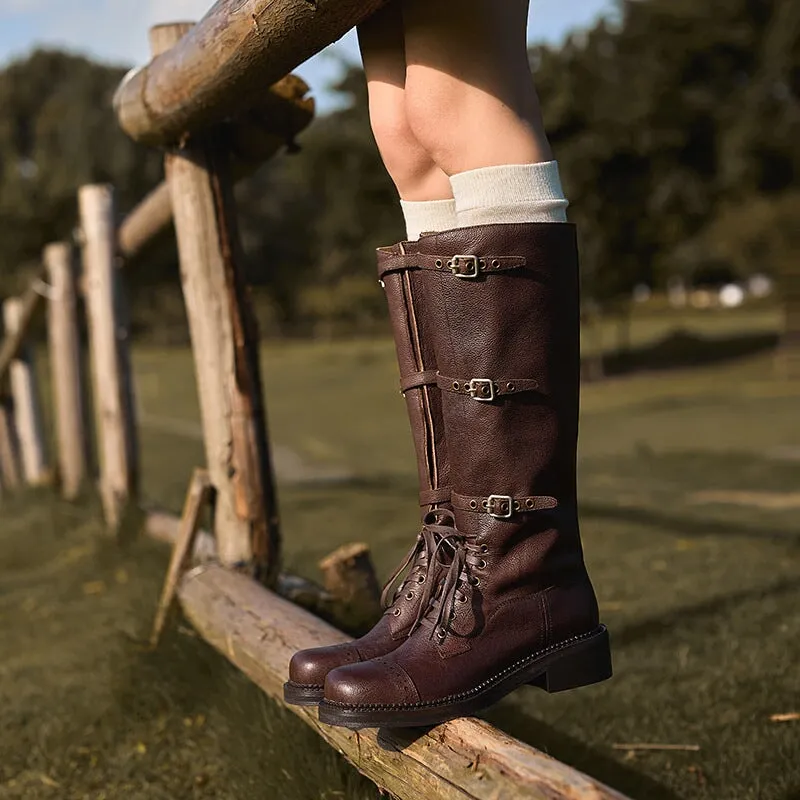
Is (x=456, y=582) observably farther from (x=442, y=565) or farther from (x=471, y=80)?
(x=471, y=80)

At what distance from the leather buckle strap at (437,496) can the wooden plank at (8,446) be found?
6600 mm

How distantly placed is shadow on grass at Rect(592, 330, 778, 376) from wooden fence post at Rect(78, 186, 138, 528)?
2048 cm

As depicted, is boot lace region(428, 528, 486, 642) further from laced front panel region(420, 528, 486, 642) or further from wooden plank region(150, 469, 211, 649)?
wooden plank region(150, 469, 211, 649)

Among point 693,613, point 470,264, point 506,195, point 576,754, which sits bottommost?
point 693,613

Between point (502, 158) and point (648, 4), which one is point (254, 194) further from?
point (502, 158)

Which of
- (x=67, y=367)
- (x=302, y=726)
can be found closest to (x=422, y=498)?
(x=302, y=726)

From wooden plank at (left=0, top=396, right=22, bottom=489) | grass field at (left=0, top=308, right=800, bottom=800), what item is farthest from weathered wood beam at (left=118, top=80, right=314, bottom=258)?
wooden plank at (left=0, top=396, right=22, bottom=489)

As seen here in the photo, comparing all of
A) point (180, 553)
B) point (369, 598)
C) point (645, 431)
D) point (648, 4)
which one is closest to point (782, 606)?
point (369, 598)

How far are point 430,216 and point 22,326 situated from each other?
17.5ft

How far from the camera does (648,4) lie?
79.1 feet

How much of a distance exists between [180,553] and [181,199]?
1.01m

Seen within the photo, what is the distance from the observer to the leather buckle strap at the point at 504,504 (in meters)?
1.83

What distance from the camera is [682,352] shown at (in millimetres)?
27094

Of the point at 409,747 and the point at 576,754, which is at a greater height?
the point at 409,747
